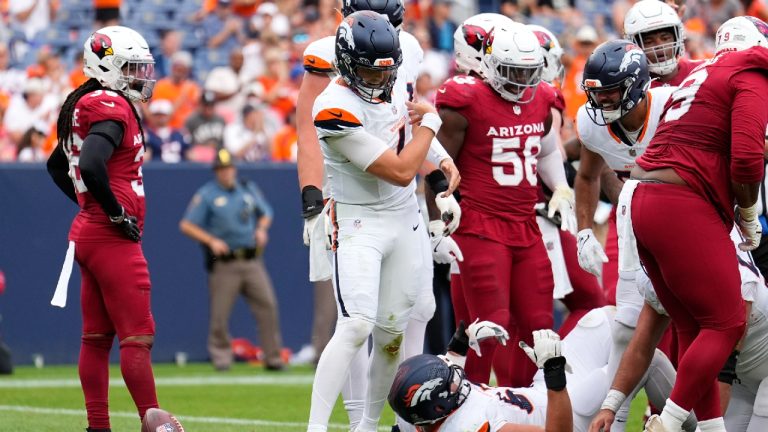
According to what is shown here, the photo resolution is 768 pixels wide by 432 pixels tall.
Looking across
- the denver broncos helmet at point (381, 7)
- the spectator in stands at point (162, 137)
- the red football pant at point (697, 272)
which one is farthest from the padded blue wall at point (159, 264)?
the red football pant at point (697, 272)

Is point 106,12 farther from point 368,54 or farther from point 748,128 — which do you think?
point 748,128

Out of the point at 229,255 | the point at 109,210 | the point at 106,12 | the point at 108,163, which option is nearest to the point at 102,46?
the point at 108,163

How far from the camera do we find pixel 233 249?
12.0 meters

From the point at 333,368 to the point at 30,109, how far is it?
29.2 feet

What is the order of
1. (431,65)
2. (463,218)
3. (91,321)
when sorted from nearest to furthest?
1. (91,321)
2. (463,218)
3. (431,65)

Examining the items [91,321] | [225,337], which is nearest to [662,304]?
[91,321]

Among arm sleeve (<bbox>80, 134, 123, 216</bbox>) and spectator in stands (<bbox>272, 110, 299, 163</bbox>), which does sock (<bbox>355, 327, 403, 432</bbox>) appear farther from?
spectator in stands (<bbox>272, 110, 299, 163</bbox>)

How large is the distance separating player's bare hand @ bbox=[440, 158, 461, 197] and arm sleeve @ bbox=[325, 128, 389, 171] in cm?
52

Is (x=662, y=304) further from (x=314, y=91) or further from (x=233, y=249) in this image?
(x=233, y=249)

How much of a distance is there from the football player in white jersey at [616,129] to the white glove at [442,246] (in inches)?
23.9

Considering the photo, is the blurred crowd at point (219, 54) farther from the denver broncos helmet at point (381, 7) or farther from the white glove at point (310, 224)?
the white glove at point (310, 224)

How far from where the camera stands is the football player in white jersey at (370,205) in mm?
5477

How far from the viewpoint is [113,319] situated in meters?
6.05

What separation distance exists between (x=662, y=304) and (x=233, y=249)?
698 cm
